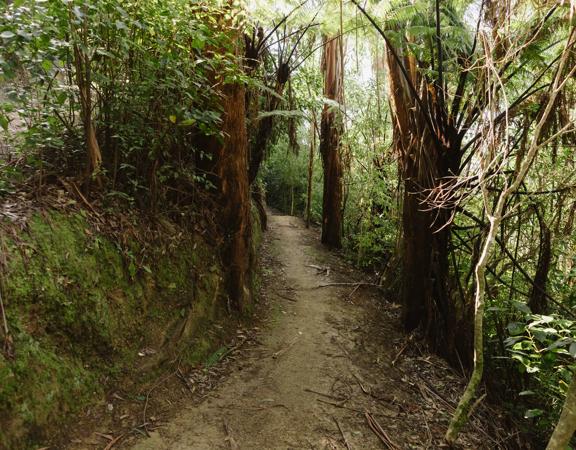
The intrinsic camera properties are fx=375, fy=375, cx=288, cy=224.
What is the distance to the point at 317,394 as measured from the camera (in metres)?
3.78

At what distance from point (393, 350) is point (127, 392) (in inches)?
132

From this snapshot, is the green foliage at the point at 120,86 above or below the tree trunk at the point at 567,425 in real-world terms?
above

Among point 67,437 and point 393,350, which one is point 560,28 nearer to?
point 393,350

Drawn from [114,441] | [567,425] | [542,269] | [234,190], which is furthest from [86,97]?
[542,269]

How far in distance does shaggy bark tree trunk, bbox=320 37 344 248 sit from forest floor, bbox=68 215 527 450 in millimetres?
3619

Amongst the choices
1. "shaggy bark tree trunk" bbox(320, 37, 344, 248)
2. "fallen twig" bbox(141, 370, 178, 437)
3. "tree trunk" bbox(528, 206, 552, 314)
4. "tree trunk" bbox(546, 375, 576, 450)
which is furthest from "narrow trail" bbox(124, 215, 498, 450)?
"shaggy bark tree trunk" bbox(320, 37, 344, 248)

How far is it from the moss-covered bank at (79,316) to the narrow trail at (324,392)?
0.62 metres

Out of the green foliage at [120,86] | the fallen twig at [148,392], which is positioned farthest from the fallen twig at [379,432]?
the green foliage at [120,86]

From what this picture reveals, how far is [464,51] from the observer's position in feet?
15.2

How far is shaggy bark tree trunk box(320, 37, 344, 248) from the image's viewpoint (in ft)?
28.5

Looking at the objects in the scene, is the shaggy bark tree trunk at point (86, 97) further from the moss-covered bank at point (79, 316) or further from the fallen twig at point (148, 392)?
the fallen twig at point (148, 392)

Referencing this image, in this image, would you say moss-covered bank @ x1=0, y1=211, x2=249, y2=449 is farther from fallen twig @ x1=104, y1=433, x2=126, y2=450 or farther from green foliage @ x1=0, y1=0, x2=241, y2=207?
green foliage @ x1=0, y1=0, x2=241, y2=207

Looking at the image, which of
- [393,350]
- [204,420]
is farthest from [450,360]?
[204,420]

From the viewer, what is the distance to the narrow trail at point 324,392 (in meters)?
3.15
